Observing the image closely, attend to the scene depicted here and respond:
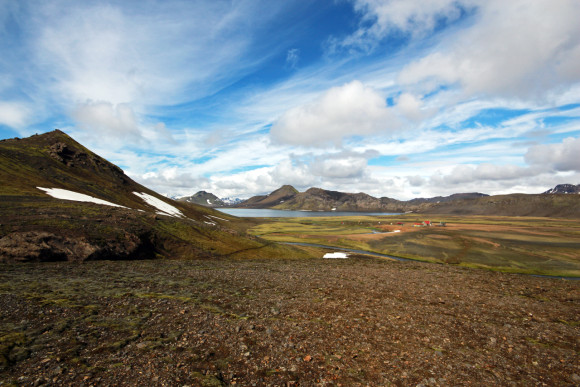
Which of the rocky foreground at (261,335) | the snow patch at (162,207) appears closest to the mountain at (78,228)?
the rocky foreground at (261,335)

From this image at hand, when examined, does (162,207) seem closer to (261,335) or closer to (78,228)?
(78,228)

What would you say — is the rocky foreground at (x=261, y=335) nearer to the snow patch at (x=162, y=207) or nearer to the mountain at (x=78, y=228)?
the mountain at (x=78, y=228)

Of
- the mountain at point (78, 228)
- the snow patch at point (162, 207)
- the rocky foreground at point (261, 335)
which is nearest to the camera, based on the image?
the rocky foreground at point (261, 335)

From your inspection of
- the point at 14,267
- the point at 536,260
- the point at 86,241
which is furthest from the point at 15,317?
the point at 536,260

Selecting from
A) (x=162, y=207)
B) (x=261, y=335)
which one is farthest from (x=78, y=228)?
(x=162, y=207)

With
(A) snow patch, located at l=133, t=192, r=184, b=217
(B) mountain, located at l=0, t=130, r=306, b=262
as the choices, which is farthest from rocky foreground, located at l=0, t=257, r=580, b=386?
(A) snow patch, located at l=133, t=192, r=184, b=217

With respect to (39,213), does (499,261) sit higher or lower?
lower

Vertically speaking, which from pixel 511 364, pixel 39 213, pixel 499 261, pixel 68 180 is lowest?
pixel 499 261

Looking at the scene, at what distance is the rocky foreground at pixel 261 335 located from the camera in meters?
10.6

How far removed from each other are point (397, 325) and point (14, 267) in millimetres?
37359

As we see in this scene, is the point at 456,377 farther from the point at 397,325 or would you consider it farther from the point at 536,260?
the point at 536,260

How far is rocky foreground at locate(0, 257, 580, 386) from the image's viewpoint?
34.7 feet

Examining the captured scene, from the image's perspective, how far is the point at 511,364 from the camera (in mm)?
13445

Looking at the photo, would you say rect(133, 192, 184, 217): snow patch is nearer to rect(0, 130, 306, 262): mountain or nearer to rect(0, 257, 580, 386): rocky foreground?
rect(0, 130, 306, 262): mountain
